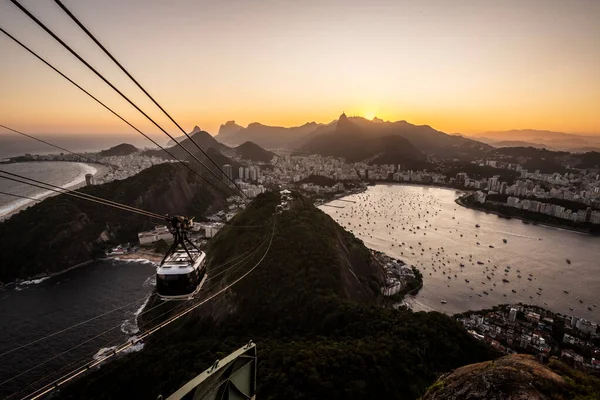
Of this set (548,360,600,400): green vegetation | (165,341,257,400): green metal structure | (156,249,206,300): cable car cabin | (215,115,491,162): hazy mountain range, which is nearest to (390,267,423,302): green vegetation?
(548,360,600,400): green vegetation

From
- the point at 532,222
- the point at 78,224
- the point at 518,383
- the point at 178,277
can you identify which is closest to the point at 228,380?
the point at 178,277

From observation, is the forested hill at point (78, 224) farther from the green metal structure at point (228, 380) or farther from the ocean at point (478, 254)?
the green metal structure at point (228, 380)

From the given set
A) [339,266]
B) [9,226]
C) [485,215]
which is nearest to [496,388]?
[339,266]

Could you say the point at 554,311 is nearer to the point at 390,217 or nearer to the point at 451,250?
the point at 451,250

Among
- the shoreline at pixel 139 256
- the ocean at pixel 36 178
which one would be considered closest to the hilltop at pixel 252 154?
the ocean at pixel 36 178

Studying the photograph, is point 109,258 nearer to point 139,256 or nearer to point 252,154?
point 139,256

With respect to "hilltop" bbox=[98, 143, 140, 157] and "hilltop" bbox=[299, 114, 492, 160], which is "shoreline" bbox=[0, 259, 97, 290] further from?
"hilltop" bbox=[98, 143, 140, 157]

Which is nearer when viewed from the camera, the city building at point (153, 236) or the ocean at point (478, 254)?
the ocean at point (478, 254)
